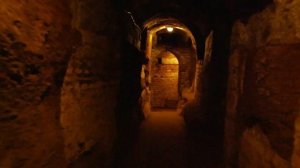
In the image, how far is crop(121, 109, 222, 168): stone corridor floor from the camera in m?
4.45

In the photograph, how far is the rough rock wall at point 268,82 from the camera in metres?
1.67

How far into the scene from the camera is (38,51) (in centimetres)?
174

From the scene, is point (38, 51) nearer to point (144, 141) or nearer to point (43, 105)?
point (43, 105)

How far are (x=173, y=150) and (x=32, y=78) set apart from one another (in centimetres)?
405

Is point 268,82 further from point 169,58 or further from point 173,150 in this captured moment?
point 169,58

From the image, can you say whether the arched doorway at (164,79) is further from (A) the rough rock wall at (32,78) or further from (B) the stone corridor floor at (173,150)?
(A) the rough rock wall at (32,78)

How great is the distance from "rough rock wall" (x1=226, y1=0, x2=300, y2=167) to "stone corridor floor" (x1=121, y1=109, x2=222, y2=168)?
1986mm

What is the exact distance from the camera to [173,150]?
518cm

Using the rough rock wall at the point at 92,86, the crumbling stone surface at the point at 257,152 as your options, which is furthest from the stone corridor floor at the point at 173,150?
the crumbling stone surface at the point at 257,152

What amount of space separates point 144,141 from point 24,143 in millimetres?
4333

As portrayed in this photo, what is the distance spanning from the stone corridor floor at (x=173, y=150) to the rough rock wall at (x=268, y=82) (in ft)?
6.51

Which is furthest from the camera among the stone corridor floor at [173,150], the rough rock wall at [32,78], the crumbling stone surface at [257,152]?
the stone corridor floor at [173,150]

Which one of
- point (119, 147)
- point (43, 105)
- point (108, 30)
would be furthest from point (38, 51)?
point (119, 147)

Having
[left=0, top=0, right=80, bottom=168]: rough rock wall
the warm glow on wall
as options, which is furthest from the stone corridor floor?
the warm glow on wall
